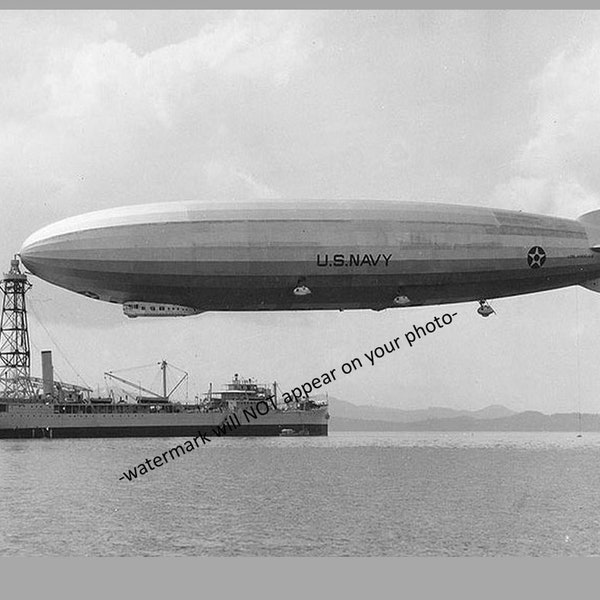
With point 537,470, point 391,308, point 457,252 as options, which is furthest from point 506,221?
point 537,470

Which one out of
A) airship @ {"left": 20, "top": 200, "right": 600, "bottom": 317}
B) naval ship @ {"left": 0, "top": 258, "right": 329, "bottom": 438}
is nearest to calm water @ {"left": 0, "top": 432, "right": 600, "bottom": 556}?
airship @ {"left": 20, "top": 200, "right": 600, "bottom": 317}

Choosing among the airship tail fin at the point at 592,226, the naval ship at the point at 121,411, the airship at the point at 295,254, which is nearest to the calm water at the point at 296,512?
the airship at the point at 295,254

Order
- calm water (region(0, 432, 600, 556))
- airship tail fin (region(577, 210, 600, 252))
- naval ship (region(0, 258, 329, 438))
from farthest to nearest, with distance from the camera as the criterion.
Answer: naval ship (region(0, 258, 329, 438)) → airship tail fin (region(577, 210, 600, 252)) → calm water (region(0, 432, 600, 556))

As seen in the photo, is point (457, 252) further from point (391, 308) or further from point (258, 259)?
point (258, 259)

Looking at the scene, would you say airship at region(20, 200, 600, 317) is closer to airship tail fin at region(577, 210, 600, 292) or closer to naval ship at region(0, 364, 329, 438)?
airship tail fin at region(577, 210, 600, 292)

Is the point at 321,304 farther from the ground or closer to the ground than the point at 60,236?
closer to the ground
